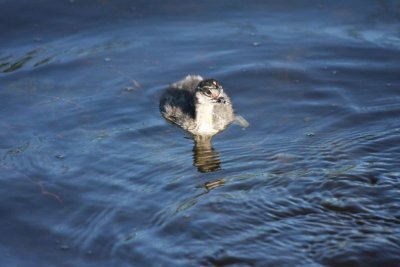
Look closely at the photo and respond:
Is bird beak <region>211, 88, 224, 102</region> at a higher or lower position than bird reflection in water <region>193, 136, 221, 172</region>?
higher

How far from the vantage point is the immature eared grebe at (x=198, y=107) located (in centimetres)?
905

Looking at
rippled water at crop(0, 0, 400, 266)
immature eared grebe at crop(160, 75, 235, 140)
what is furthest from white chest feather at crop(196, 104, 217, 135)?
rippled water at crop(0, 0, 400, 266)

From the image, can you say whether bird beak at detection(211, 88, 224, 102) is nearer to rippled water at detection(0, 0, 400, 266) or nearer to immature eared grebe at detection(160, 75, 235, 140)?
immature eared grebe at detection(160, 75, 235, 140)

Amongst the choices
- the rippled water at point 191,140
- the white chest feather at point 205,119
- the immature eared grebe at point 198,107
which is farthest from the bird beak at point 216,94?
the rippled water at point 191,140

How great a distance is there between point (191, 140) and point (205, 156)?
2.10ft

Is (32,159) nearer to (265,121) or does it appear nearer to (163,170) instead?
(163,170)

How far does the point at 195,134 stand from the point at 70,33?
9.62 ft

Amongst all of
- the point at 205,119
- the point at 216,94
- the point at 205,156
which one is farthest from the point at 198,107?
the point at 205,156

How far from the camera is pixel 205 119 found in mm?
9273

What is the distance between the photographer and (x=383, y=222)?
6.88 metres

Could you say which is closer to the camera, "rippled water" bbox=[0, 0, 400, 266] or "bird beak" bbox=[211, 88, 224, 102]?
"rippled water" bbox=[0, 0, 400, 266]

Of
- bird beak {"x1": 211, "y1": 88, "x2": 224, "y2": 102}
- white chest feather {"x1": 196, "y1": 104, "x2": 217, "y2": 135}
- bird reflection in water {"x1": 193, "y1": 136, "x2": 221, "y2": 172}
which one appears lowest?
bird reflection in water {"x1": 193, "y1": 136, "x2": 221, "y2": 172}

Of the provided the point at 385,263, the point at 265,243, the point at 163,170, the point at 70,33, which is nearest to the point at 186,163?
the point at 163,170

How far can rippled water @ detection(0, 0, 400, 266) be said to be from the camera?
268 inches
